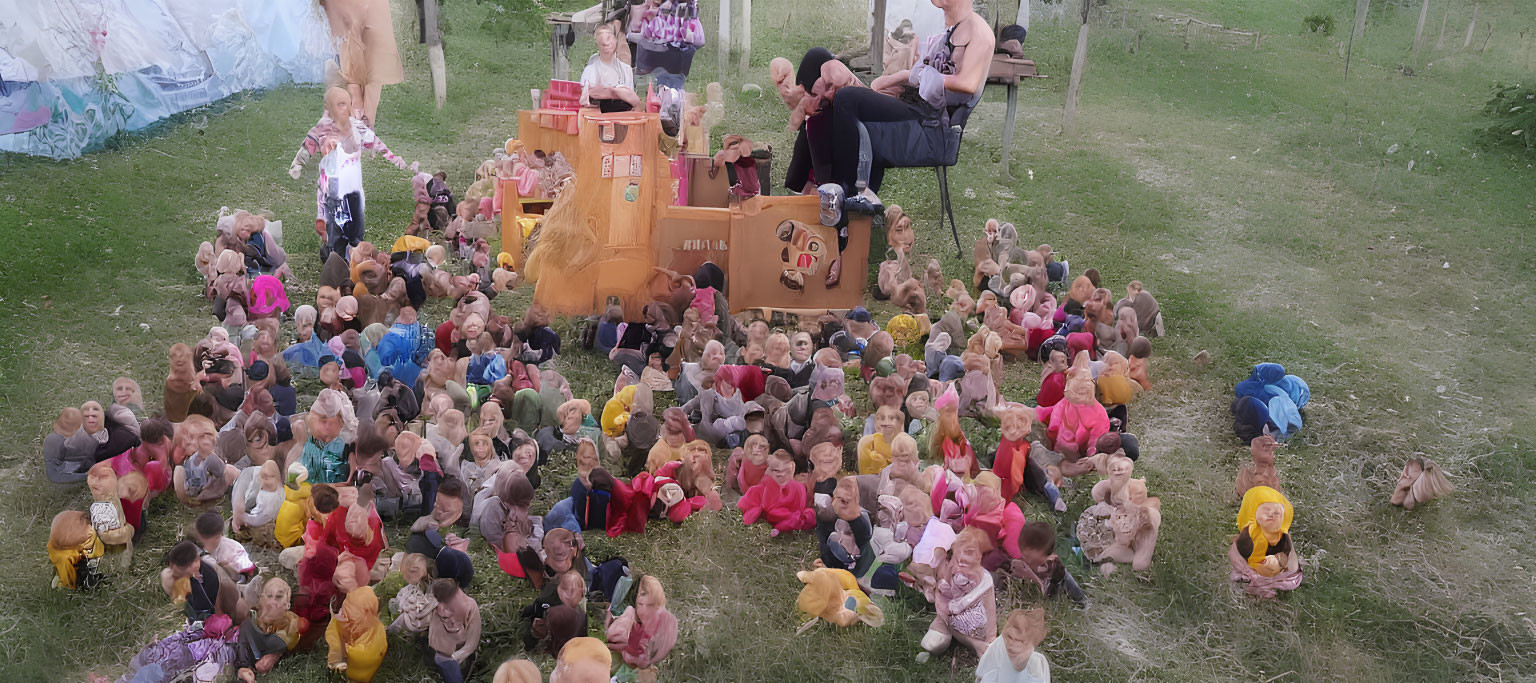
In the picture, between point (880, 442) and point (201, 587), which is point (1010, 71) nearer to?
point (880, 442)

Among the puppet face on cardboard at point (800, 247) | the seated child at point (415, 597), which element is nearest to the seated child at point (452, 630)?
the seated child at point (415, 597)

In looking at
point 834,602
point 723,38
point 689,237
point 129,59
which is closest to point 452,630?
point 834,602

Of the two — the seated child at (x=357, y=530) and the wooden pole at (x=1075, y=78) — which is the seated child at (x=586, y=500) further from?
the wooden pole at (x=1075, y=78)

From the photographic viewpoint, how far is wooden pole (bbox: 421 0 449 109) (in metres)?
13.7

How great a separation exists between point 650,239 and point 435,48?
676 cm

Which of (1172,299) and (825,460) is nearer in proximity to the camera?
(825,460)

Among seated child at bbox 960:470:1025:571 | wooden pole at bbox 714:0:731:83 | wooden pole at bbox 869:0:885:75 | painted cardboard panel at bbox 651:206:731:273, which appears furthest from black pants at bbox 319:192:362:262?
wooden pole at bbox 869:0:885:75

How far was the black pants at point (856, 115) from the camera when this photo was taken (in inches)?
345

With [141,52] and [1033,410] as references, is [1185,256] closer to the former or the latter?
[1033,410]

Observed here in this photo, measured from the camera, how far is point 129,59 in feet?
38.8

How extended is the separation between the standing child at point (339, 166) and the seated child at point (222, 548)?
13.2 ft

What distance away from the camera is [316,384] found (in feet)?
26.5

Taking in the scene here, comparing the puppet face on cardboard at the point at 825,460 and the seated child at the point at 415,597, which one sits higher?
the puppet face on cardboard at the point at 825,460

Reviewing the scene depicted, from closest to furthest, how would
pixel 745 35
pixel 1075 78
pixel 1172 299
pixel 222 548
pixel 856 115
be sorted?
1. pixel 222 548
2. pixel 856 115
3. pixel 1172 299
4. pixel 1075 78
5. pixel 745 35
